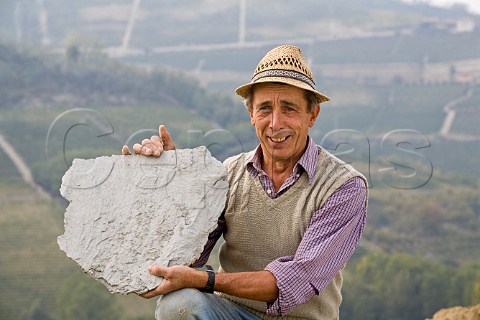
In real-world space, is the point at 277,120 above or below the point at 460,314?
above

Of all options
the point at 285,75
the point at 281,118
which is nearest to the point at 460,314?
the point at 281,118

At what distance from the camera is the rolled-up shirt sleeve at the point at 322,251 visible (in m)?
3.61

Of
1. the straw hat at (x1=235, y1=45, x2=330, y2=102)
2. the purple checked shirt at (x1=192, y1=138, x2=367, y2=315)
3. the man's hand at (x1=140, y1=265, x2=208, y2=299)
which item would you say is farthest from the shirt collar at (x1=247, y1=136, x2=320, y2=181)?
the man's hand at (x1=140, y1=265, x2=208, y2=299)

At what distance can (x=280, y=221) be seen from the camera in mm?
3885

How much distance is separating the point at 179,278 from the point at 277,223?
0.62 meters

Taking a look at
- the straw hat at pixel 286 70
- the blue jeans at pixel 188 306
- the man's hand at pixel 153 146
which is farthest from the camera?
the man's hand at pixel 153 146

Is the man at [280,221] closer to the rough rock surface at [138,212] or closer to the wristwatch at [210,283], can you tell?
the wristwatch at [210,283]

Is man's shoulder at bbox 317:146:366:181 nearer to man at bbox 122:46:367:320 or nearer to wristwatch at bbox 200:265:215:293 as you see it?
man at bbox 122:46:367:320

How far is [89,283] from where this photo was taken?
3962 cm

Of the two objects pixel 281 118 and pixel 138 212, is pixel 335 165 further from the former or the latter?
pixel 138 212

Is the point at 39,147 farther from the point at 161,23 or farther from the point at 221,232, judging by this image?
the point at 221,232

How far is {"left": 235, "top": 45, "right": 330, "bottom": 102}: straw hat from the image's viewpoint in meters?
3.82

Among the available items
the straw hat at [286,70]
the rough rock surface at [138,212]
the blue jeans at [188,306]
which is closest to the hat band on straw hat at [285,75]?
the straw hat at [286,70]

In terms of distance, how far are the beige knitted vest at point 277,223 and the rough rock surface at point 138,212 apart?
128mm
